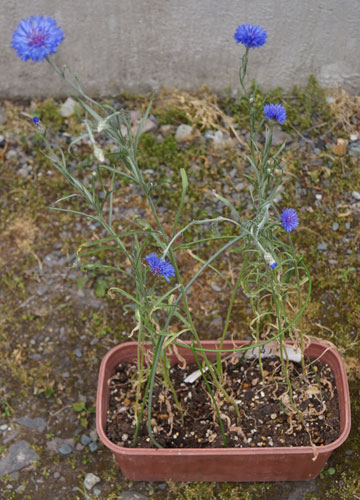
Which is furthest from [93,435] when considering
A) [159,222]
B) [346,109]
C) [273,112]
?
[346,109]

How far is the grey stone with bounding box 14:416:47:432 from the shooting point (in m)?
1.98

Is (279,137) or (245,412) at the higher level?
(279,137)

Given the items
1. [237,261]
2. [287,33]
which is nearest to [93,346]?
[237,261]

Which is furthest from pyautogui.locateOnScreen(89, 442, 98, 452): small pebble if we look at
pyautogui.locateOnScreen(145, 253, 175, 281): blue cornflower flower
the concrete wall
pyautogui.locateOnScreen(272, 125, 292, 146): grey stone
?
the concrete wall

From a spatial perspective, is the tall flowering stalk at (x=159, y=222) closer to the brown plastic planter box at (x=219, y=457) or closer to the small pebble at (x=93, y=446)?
the brown plastic planter box at (x=219, y=457)

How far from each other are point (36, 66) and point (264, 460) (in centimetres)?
187

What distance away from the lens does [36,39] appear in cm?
109

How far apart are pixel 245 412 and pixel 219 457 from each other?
155 mm

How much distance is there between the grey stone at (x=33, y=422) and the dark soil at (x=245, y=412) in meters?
0.34

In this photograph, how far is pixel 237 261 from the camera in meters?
2.25

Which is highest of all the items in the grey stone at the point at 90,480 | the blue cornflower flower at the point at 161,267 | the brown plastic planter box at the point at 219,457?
the blue cornflower flower at the point at 161,267

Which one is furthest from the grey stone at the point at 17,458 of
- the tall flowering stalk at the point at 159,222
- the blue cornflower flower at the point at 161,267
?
the blue cornflower flower at the point at 161,267

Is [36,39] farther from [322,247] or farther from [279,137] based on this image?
[279,137]

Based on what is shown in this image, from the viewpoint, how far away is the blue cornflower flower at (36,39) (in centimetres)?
108
